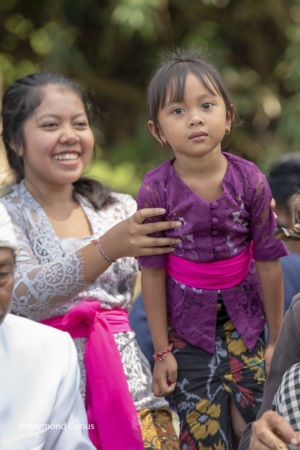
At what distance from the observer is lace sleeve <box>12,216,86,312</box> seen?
2453 millimetres

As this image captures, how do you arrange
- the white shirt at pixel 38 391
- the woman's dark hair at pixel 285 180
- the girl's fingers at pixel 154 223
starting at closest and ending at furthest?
the white shirt at pixel 38 391 < the woman's dark hair at pixel 285 180 < the girl's fingers at pixel 154 223

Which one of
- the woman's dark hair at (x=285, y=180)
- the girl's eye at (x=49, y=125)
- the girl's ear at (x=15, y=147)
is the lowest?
the woman's dark hair at (x=285, y=180)

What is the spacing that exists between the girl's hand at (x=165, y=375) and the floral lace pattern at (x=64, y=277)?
1.06 feet

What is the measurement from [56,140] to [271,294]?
109 centimetres

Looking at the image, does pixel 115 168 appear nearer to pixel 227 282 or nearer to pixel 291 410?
pixel 227 282

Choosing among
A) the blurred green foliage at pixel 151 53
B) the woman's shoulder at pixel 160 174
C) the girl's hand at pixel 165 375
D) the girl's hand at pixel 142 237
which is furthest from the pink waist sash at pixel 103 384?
the blurred green foliage at pixel 151 53

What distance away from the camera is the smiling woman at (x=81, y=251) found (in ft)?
7.95

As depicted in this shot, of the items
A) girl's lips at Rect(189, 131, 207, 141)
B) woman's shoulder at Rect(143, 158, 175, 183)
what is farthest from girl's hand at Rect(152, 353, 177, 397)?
girl's lips at Rect(189, 131, 207, 141)

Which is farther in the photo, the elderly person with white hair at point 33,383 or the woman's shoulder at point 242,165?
the woman's shoulder at point 242,165

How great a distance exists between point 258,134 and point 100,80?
2114 millimetres

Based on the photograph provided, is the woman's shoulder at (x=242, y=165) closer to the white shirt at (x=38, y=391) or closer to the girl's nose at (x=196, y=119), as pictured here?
the girl's nose at (x=196, y=119)

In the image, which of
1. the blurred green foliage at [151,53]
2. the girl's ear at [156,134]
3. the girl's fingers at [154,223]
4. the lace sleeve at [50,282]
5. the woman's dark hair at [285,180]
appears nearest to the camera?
the woman's dark hair at [285,180]

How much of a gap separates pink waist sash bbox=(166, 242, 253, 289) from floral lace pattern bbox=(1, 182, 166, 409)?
15.0 inches

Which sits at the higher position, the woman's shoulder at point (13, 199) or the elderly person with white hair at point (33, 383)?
the woman's shoulder at point (13, 199)
